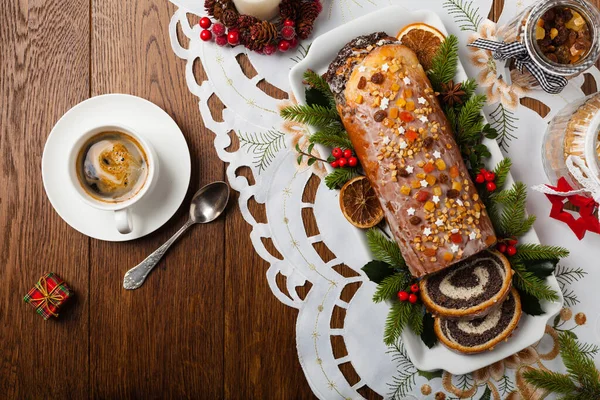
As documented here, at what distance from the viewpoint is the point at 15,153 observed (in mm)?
1388

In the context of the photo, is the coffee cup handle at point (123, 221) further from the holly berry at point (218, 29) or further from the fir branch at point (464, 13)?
the fir branch at point (464, 13)

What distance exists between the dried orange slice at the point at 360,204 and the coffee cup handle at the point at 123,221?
0.52 m

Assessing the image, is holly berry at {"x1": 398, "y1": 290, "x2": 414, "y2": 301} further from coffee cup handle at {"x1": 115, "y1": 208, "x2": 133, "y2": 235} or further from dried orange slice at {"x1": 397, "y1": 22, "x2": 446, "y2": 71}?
coffee cup handle at {"x1": 115, "y1": 208, "x2": 133, "y2": 235}

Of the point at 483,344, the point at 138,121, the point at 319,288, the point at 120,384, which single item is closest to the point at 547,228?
the point at 483,344

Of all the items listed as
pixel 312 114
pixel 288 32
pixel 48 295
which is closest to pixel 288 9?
pixel 288 32

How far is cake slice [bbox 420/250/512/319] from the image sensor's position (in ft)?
4.07

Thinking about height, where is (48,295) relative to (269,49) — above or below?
below

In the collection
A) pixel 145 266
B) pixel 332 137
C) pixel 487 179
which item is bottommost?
pixel 487 179

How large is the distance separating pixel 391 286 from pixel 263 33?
72cm

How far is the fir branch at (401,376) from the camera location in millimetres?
1384

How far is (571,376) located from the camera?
51.8 inches

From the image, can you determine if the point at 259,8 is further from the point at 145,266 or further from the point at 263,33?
the point at 145,266

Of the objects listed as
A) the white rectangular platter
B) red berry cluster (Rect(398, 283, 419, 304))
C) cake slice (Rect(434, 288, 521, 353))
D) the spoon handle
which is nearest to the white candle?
the white rectangular platter

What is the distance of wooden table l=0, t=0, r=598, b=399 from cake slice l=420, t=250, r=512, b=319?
0.39 m
